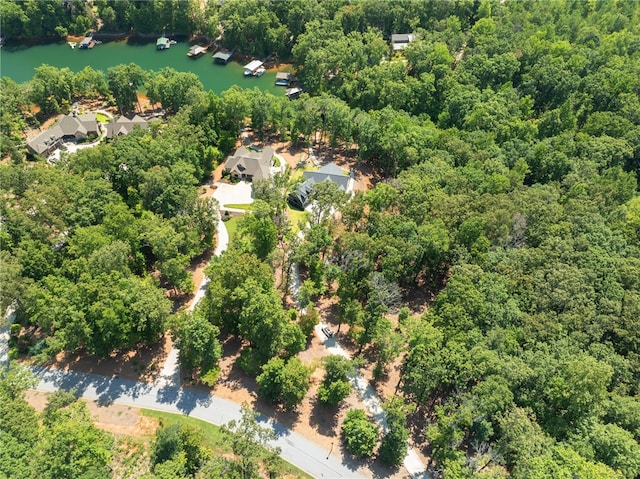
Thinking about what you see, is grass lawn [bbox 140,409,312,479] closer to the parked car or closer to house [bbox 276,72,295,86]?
the parked car

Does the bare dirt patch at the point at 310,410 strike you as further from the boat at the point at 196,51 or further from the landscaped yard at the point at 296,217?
the boat at the point at 196,51

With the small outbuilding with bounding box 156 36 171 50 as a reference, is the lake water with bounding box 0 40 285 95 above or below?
below

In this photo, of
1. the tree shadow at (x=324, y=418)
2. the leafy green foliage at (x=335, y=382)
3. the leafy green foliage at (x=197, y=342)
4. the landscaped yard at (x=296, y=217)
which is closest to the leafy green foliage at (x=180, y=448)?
the leafy green foliage at (x=197, y=342)

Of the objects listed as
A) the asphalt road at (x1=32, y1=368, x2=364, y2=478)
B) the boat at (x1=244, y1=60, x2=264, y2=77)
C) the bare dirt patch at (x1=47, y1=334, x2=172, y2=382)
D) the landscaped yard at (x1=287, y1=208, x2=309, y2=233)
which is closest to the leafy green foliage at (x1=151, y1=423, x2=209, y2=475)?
the asphalt road at (x1=32, y1=368, x2=364, y2=478)

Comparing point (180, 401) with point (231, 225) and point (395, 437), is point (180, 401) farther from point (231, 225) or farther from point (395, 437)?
point (231, 225)

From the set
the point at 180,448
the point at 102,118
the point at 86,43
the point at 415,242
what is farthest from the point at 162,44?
the point at 180,448

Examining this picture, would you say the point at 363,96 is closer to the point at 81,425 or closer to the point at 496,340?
the point at 496,340

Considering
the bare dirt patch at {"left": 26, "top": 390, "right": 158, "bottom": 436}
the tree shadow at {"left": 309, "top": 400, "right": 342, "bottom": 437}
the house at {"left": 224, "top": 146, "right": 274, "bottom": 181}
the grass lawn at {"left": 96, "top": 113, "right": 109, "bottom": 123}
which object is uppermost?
the house at {"left": 224, "top": 146, "right": 274, "bottom": 181}
